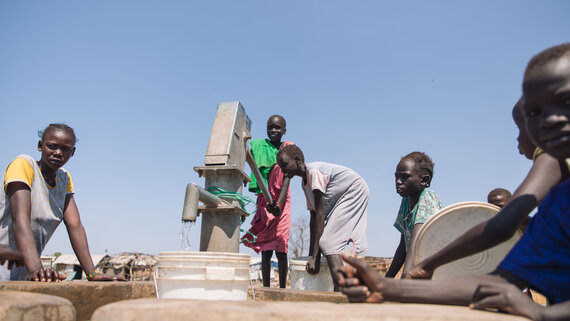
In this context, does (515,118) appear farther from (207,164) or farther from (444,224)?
(207,164)

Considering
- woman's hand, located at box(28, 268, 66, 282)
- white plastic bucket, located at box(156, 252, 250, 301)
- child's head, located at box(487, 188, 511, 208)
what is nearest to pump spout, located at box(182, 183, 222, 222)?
white plastic bucket, located at box(156, 252, 250, 301)

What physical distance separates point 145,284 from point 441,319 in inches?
95.9

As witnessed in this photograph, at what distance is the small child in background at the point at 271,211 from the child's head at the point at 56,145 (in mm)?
2220

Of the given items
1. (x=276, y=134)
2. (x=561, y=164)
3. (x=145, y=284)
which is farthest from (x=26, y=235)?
(x=276, y=134)

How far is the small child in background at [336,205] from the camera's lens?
3650 millimetres

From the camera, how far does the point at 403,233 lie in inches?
134

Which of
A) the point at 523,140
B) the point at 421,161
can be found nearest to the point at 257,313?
the point at 523,140

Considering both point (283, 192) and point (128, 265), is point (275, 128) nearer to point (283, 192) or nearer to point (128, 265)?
point (283, 192)

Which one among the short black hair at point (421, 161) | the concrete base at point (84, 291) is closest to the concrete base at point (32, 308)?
the concrete base at point (84, 291)

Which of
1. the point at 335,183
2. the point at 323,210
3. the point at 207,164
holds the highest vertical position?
the point at 207,164

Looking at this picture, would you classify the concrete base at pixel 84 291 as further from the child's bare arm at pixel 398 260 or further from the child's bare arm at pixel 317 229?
the child's bare arm at pixel 398 260

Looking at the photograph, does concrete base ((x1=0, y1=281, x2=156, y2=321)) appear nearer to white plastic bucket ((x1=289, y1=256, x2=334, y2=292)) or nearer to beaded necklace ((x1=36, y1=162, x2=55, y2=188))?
beaded necklace ((x1=36, y1=162, x2=55, y2=188))

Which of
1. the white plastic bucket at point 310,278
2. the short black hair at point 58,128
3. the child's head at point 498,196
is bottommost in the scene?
the white plastic bucket at point 310,278

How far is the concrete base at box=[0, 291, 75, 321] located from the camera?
134 cm
